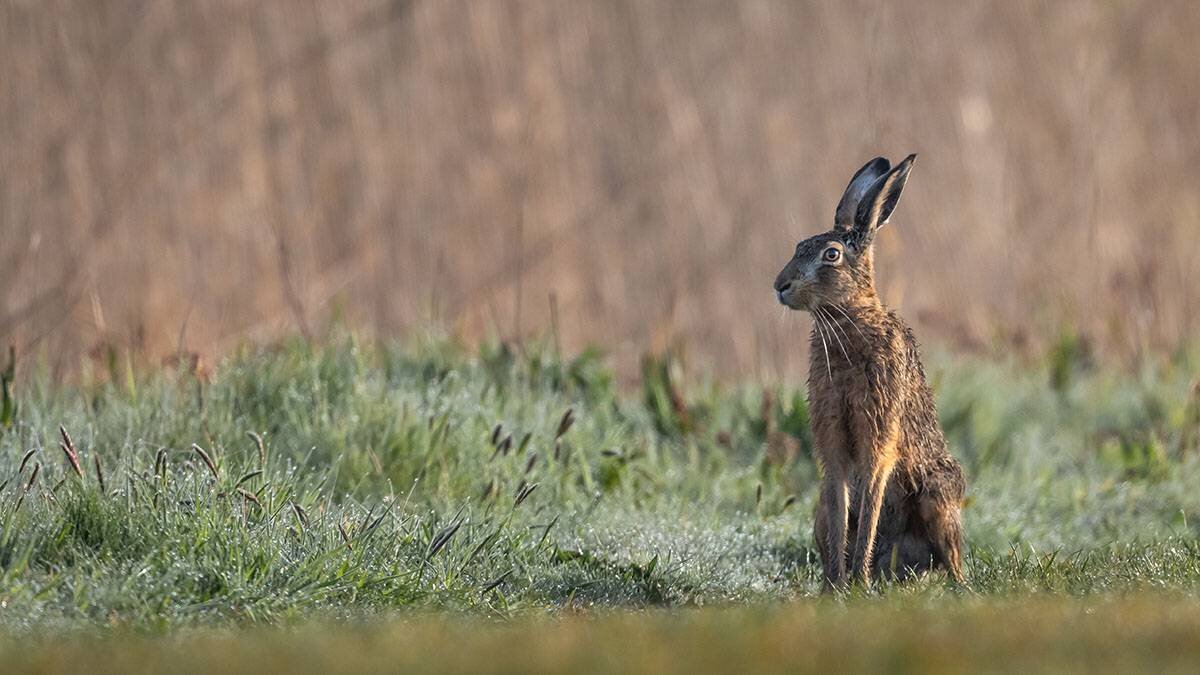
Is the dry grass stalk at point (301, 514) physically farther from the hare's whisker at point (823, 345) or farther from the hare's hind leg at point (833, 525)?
the hare's whisker at point (823, 345)

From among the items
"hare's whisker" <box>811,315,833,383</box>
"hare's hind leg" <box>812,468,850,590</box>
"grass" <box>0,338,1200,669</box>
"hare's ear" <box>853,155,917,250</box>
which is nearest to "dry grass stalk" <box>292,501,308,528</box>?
"grass" <box>0,338,1200,669</box>

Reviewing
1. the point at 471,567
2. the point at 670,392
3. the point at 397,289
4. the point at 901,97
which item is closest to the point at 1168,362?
the point at 901,97

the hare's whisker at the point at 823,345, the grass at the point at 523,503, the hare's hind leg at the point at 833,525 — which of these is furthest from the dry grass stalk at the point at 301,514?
the hare's whisker at the point at 823,345

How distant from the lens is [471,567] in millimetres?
6293

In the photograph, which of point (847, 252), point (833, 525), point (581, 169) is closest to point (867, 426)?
point (833, 525)

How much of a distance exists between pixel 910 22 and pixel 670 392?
4861mm

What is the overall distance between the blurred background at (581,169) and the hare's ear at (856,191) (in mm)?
2982

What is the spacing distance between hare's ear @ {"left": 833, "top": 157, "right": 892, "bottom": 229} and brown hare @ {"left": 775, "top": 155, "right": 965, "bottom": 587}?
25 millimetres

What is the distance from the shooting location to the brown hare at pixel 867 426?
21.3 ft

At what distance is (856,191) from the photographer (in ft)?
22.9

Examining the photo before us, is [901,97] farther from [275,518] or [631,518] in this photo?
[275,518]

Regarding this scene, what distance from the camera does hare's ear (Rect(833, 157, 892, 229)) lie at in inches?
271

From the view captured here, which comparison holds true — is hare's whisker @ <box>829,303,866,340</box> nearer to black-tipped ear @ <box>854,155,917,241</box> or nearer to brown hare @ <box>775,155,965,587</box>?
brown hare @ <box>775,155,965,587</box>

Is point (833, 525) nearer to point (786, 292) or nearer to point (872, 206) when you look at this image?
point (786, 292)
